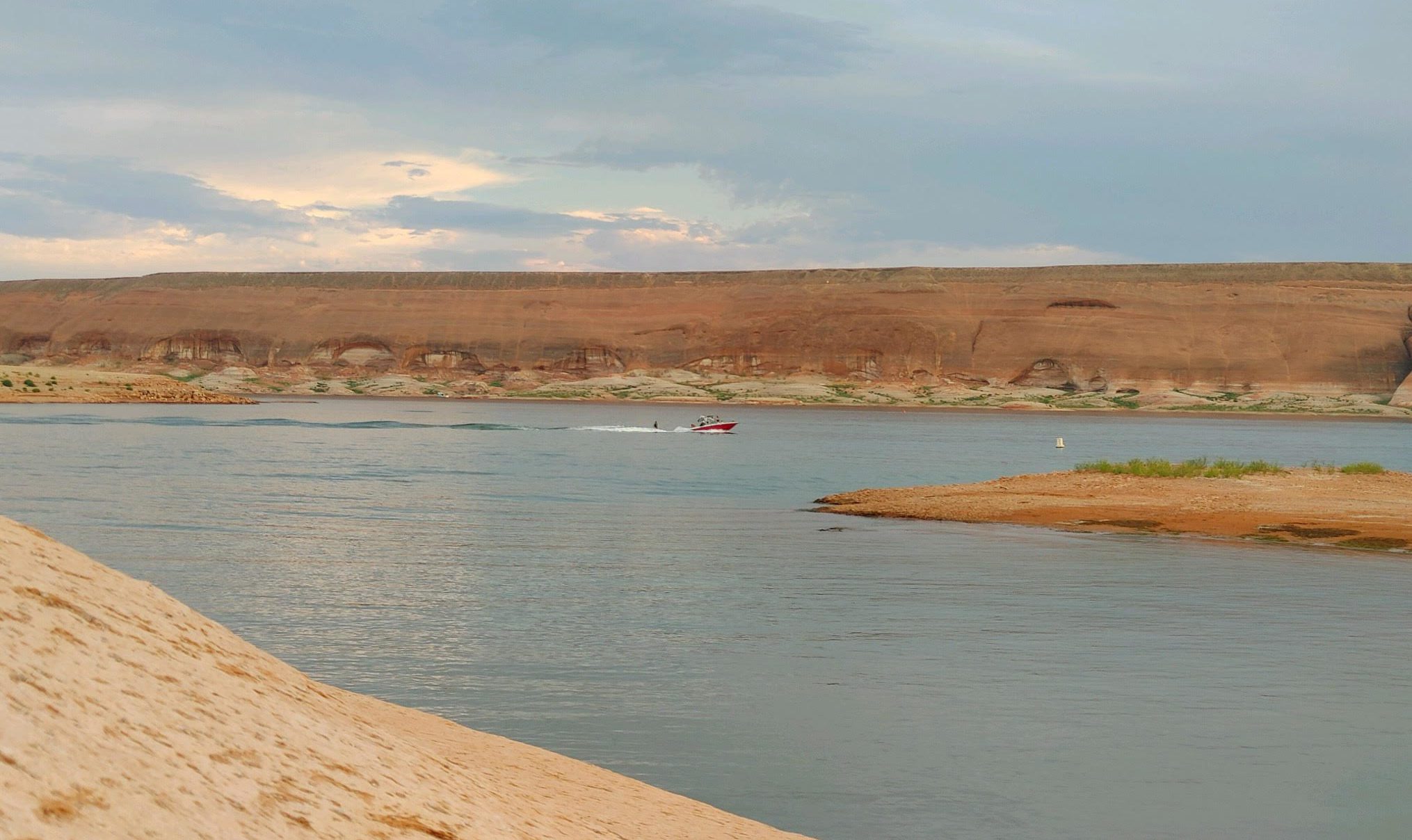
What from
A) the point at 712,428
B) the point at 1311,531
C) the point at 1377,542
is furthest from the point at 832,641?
the point at 712,428

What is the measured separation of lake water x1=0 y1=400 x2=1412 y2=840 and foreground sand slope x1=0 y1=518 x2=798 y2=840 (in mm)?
2169

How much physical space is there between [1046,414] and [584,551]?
3725 inches

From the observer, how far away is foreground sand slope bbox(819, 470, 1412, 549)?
23.4 meters

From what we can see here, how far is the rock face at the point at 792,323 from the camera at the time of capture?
119625 mm

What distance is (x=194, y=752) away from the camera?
5.16 meters

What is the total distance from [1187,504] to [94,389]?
87.4m

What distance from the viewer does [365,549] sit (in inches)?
810

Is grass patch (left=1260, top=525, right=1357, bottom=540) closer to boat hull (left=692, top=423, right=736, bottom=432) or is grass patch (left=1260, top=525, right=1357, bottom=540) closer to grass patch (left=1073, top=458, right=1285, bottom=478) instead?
grass patch (left=1073, top=458, right=1285, bottom=478)

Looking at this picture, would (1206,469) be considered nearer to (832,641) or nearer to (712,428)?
(832,641)

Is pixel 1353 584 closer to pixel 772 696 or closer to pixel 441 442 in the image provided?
pixel 772 696

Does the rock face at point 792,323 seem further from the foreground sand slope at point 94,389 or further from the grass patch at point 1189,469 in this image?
the grass patch at point 1189,469

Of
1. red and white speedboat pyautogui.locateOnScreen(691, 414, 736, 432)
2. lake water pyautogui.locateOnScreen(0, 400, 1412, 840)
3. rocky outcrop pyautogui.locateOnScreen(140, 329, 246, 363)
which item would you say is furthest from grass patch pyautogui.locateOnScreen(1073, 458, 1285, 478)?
rocky outcrop pyautogui.locateOnScreen(140, 329, 246, 363)

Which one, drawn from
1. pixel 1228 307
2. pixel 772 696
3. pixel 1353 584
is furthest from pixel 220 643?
pixel 1228 307

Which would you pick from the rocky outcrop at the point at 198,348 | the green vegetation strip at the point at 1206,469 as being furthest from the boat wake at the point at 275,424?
the rocky outcrop at the point at 198,348
